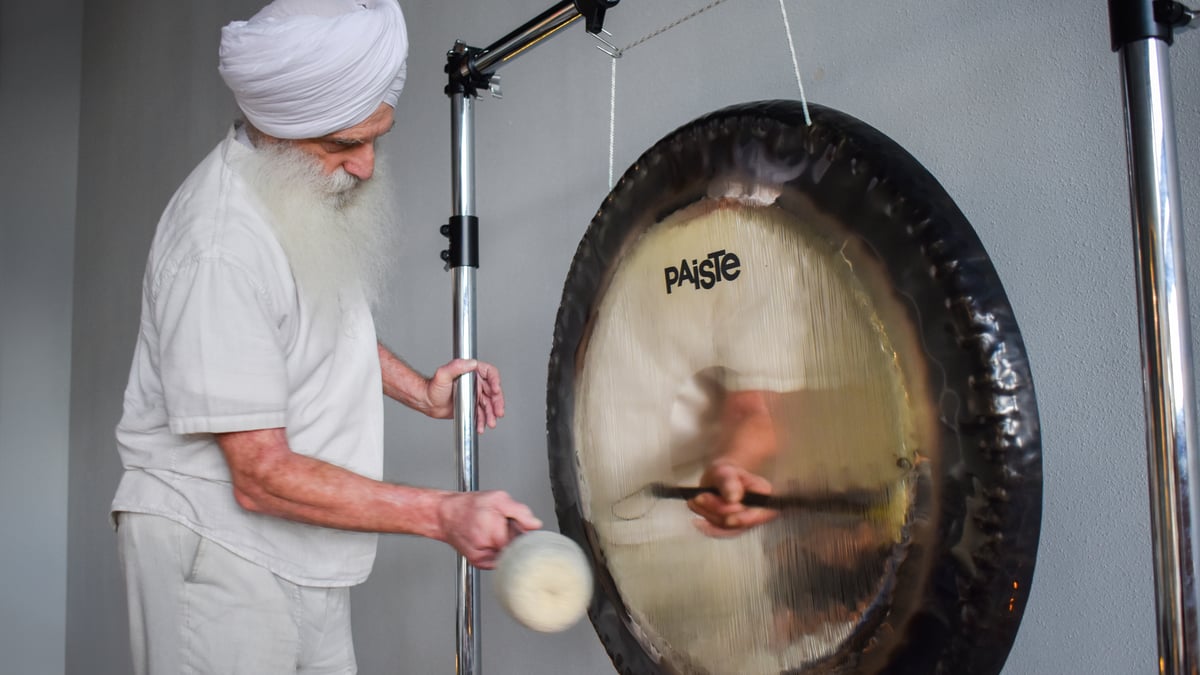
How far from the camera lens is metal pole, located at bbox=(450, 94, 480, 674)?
4.16 feet

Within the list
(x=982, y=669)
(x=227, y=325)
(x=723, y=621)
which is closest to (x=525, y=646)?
(x=723, y=621)

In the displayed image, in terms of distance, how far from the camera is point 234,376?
898 millimetres

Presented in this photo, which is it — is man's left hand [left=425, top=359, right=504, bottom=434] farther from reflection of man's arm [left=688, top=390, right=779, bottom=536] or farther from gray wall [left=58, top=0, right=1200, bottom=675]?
reflection of man's arm [left=688, top=390, right=779, bottom=536]

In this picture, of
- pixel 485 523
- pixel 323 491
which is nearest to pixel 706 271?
pixel 485 523

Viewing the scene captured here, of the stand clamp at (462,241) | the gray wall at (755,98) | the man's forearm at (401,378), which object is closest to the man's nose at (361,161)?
the stand clamp at (462,241)

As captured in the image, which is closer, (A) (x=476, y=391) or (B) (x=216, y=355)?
(B) (x=216, y=355)

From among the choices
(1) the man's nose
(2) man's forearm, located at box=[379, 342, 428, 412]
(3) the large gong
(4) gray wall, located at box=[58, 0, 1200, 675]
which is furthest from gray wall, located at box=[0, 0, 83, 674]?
(3) the large gong

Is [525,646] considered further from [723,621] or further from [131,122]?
[131,122]

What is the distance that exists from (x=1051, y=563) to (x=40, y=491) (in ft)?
11.0

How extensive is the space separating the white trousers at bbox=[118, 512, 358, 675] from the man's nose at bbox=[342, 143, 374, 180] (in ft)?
1.51

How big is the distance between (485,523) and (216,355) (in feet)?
1.06

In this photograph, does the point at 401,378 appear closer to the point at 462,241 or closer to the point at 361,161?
the point at 462,241

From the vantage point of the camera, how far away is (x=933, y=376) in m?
0.69

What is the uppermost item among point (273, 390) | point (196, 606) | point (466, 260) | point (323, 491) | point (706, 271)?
point (466, 260)
